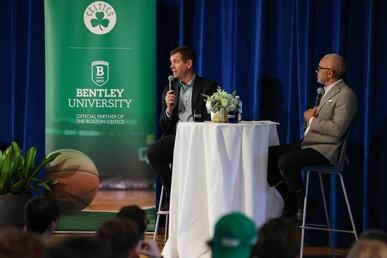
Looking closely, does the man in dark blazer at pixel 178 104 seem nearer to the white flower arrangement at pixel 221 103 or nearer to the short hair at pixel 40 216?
the white flower arrangement at pixel 221 103

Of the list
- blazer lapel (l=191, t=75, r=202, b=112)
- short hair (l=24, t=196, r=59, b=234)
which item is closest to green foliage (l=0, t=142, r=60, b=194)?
blazer lapel (l=191, t=75, r=202, b=112)

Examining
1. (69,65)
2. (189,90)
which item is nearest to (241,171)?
(189,90)

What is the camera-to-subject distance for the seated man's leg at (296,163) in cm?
463

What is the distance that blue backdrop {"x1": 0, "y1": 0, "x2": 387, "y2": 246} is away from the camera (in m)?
5.25

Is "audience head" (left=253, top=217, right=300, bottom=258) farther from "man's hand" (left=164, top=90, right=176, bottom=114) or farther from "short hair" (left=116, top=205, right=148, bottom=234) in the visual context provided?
"man's hand" (left=164, top=90, right=176, bottom=114)

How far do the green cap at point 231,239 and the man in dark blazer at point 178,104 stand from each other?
306 centimetres

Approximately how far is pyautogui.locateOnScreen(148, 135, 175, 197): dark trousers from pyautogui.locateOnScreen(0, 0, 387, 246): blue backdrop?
82 cm

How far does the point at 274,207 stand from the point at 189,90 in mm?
1150

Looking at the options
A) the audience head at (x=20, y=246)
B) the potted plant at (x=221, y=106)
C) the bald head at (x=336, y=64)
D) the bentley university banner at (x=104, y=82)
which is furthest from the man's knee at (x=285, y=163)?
the audience head at (x=20, y=246)

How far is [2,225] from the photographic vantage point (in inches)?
205

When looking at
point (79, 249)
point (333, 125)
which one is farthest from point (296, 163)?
point (79, 249)

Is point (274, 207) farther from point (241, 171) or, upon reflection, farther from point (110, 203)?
point (110, 203)

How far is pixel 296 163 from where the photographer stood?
464cm

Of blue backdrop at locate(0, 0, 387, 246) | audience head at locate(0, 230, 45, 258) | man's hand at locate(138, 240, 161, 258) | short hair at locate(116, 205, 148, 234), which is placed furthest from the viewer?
blue backdrop at locate(0, 0, 387, 246)
